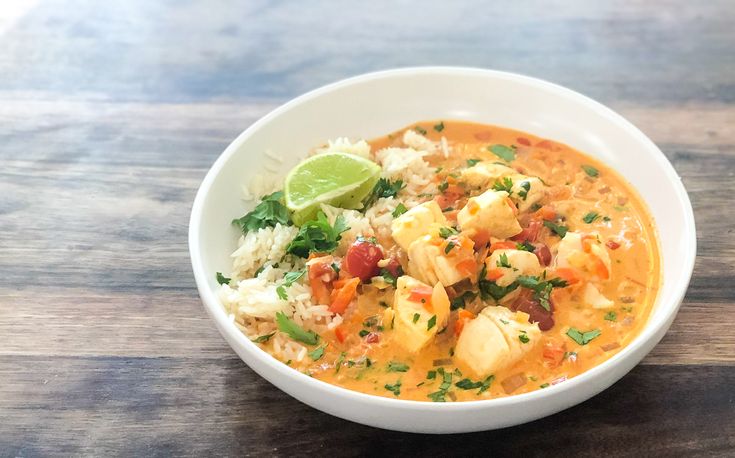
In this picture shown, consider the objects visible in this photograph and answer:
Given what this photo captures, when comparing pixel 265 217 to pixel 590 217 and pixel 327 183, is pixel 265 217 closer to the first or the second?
pixel 327 183

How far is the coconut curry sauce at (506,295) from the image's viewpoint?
2471 mm

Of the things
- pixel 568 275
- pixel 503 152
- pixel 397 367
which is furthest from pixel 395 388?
pixel 503 152

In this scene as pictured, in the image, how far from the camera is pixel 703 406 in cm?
252

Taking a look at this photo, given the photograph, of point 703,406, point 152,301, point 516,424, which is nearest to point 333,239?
point 152,301

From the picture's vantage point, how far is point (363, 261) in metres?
2.81

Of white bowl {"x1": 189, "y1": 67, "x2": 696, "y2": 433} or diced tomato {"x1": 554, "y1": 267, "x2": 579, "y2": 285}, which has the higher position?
white bowl {"x1": 189, "y1": 67, "x2": 696, "y2": 433}

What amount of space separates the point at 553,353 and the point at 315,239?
0.97 meters

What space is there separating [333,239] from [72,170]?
60.5 inches

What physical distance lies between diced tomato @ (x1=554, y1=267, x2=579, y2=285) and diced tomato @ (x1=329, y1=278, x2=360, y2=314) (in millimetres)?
712

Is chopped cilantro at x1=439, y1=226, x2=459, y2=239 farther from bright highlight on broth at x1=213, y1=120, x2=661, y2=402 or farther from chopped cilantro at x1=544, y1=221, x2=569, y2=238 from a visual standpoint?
chopped cilantro at x1=544, y1=221, x2=569, y2=238

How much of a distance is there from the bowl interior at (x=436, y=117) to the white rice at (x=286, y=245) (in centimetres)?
8

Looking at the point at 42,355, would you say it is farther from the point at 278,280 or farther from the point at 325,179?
the point at 325,179

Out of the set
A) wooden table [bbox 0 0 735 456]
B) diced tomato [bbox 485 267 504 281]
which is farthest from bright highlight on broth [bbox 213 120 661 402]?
wooden table [bbox 0 0 735 456]

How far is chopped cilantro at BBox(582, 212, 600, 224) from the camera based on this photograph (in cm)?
311
